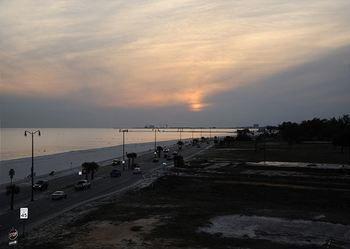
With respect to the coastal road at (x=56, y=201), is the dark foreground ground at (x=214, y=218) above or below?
above

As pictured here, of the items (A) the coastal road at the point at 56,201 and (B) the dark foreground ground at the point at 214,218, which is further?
(A) the coastal road at the point at 56,201

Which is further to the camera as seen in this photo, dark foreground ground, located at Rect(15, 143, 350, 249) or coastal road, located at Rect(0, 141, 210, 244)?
coastal road, located at Rect(0, 141, 210, 244)

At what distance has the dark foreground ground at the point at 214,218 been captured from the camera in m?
37.8

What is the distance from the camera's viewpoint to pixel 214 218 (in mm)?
46625

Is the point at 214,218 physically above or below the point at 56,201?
above

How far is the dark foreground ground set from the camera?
37.8m

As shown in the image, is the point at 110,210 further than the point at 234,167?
No

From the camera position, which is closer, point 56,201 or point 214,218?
point 214,218

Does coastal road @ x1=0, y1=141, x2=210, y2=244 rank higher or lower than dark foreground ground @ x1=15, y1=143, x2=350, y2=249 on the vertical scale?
lower

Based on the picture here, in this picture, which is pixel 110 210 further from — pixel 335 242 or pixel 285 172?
pixel 285 172

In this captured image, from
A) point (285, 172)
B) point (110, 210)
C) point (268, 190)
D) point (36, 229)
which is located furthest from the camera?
point (285, 172)

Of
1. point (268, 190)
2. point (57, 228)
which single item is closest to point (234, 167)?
point (268, 190)

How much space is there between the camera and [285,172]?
92.8 metres

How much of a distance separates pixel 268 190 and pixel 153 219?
79.8 feet
